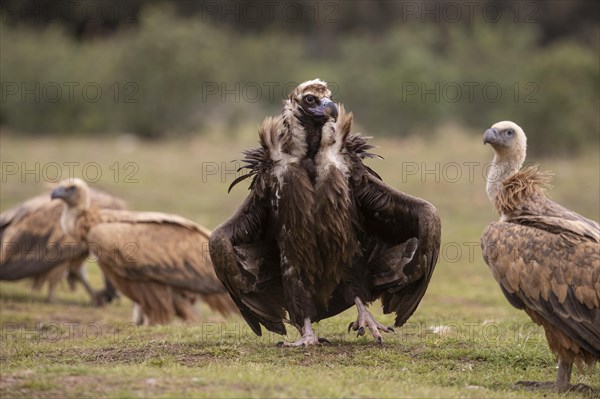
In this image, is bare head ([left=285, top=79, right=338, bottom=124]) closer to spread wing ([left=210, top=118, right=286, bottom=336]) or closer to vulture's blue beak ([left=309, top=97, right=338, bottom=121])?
vulture's blue beak ([left=309, top=97, right=338, bottom=121])

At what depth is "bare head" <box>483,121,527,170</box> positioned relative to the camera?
924 cm

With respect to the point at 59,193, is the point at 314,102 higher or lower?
higher

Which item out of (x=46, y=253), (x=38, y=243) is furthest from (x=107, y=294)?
(x=38, y=243)

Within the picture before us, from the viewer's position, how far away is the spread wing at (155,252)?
12930mm

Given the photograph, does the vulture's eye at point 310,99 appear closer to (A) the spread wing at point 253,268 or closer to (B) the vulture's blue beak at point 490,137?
(A) the spread wing at point 253,268

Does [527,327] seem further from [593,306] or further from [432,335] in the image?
[593,306]

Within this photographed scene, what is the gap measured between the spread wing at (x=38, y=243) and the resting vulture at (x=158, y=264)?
5.10ft

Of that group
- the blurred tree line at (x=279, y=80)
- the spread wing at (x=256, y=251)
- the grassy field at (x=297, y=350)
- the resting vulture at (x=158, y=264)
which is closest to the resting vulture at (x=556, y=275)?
the grassy field at (x=297, y=350)

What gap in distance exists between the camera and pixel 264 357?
8742 millimetres

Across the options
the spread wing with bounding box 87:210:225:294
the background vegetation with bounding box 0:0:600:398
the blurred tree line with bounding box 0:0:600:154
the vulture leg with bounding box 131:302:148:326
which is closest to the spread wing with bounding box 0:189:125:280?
the background vegetation with bounding box 0:0:600:398

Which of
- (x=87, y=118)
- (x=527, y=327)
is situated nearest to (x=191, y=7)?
(x=87, y=118)

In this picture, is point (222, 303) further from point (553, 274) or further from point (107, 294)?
point (553, 274)

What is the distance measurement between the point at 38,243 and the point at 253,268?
695 cm

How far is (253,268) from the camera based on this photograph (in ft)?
30.6
